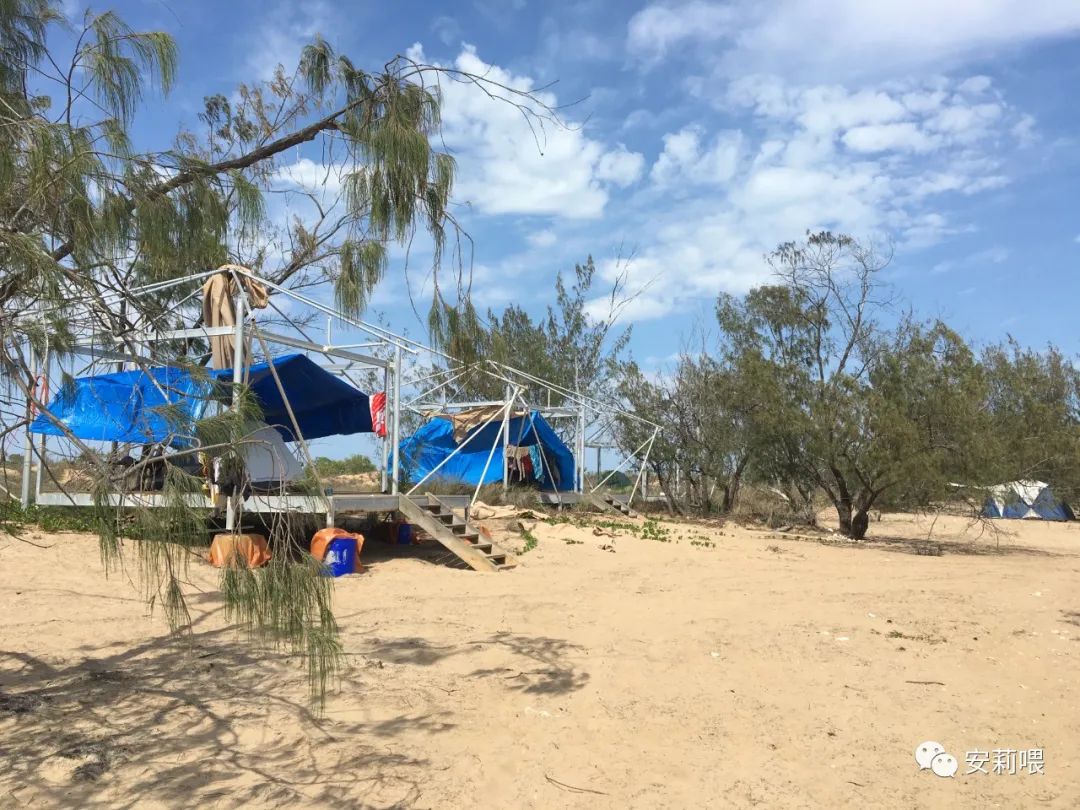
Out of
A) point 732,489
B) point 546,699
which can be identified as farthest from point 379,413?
point 732,489

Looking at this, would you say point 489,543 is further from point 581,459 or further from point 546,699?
point 581,459

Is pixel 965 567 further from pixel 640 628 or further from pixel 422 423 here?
pixel 422 423

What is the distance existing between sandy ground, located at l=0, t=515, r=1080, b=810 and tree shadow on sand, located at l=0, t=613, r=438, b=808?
0.05ft

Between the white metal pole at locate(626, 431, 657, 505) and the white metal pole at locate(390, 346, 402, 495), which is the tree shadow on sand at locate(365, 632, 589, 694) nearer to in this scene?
the white metal pole at locate(390, 346, 402, 495)

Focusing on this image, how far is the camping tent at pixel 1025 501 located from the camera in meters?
14.9

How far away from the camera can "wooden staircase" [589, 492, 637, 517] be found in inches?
756

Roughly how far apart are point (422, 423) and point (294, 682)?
1396 cm

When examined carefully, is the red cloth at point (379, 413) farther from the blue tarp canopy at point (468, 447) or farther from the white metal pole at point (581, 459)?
the white metal pole at point (581, 459)

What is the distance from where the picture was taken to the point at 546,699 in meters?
5.30

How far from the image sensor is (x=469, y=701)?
17.1ft

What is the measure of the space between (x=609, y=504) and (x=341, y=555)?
10624mm

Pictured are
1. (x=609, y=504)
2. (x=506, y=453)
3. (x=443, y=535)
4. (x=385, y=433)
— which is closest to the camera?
(x=443, y=535)

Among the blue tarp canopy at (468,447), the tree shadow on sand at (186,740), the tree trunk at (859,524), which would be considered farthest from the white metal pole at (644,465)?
the tree shadow on sand at (186,740)

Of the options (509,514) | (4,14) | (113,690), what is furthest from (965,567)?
(4,14)
